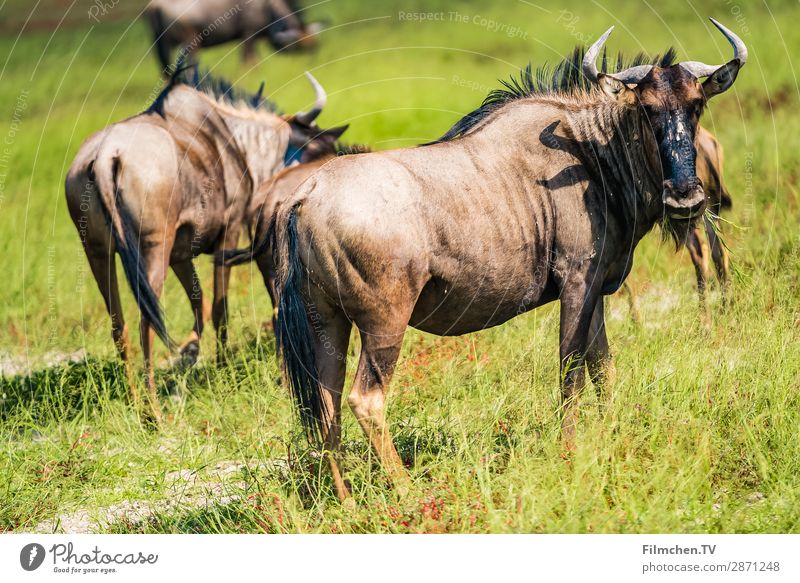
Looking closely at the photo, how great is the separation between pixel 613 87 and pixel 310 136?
408 cm

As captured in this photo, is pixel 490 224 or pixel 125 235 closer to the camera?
pixel 490 224

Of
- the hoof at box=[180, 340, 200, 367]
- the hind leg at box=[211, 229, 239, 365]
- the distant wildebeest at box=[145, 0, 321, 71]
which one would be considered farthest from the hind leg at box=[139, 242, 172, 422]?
the distant wildebeest at box=[145, 0, 321, 71]

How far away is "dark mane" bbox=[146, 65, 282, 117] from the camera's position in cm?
765

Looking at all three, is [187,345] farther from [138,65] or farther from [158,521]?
[138,65]

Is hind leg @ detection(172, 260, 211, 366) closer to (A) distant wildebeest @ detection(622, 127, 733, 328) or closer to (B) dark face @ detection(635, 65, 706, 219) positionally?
(A) distant wildebeest @ detection(622, 127, 733, 328)

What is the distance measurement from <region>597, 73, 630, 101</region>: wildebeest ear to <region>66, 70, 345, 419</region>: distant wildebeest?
332 centimetres

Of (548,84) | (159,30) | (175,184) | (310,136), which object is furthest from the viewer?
(159,30)

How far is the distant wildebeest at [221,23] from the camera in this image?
781 inches

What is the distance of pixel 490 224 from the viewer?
4.75 m

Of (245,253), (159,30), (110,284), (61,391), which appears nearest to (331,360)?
(61,391)

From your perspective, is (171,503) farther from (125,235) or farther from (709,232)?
(709,232)

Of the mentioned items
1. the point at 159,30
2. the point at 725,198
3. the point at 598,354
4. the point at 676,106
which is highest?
the point at 159,30
